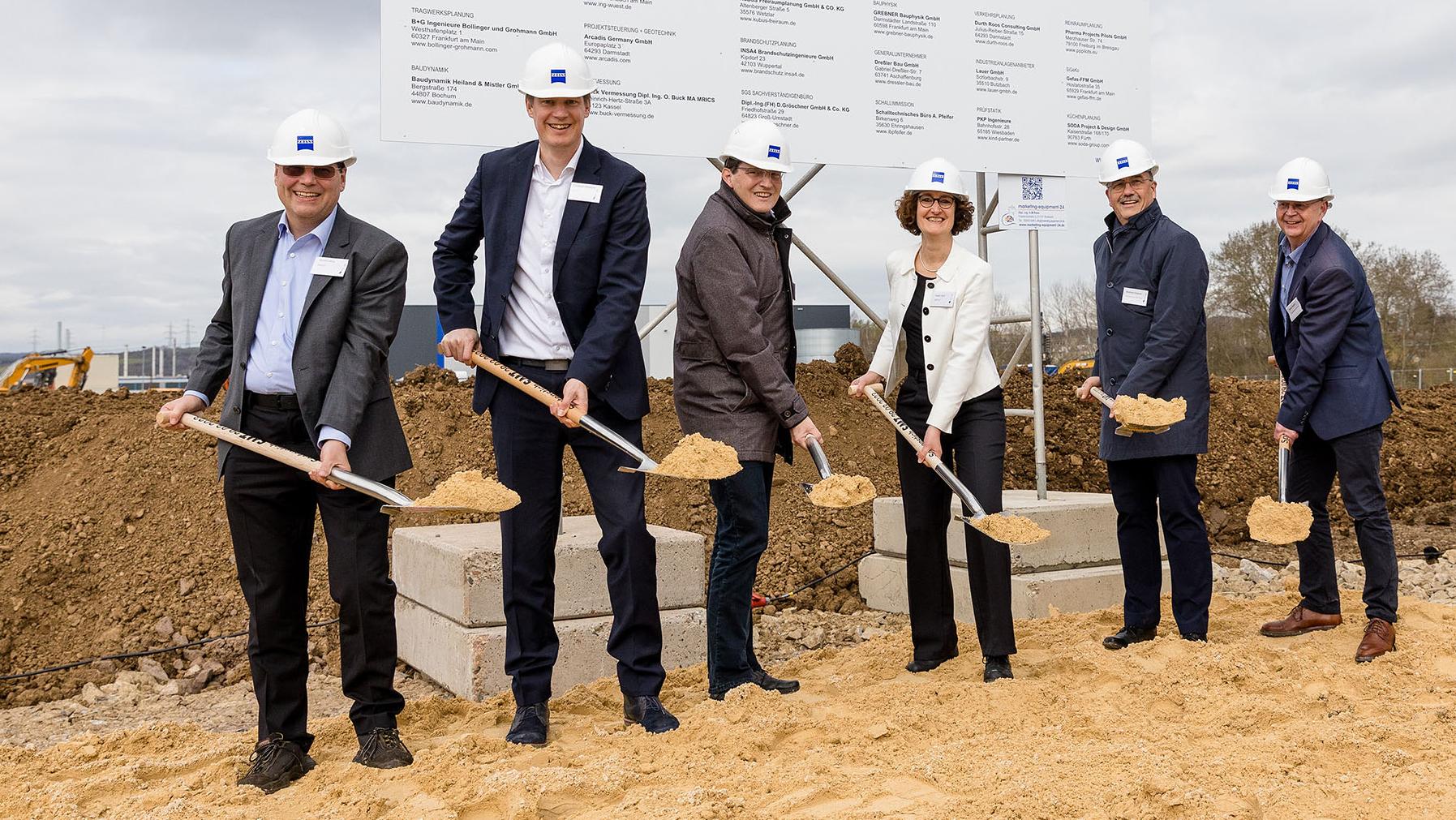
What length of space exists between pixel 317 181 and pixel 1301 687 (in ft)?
12.4

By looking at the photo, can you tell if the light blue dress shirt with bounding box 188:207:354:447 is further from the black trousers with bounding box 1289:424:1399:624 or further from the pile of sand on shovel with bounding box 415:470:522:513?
the black trousers with bounding box 1289:424:1399:624

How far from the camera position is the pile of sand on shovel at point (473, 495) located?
11.3 feet

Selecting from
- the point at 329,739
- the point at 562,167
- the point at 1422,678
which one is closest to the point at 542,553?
the point at 329,739

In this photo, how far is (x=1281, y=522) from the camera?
482 cm

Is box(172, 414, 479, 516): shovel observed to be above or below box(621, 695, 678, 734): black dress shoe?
above

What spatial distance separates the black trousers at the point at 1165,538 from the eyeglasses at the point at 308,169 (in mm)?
3337

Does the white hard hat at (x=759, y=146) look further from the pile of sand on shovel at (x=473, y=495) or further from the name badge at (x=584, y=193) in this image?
the pile of sand on shovel at (x=473, y=495)

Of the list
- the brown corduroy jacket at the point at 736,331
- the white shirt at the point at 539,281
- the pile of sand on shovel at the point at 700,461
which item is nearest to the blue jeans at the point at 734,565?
the brown corduroy jacket at the point at 736,331

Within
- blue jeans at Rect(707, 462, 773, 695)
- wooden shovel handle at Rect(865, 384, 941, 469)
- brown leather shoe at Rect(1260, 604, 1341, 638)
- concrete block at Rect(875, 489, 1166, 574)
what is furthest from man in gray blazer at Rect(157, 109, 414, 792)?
brown leather shoe at Rect(1260, 604, 1341, 638)

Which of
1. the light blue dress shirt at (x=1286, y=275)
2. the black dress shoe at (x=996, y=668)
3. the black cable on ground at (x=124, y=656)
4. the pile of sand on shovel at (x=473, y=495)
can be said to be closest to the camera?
the pile of sand on shovel at (x=473, y=495)

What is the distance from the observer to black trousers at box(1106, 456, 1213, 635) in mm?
4875

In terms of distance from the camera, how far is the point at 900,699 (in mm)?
4234

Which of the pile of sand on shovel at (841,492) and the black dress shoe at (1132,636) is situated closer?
the pile of sand on shovel at (841,492)

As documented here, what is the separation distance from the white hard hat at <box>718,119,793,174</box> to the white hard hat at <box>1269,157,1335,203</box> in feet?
7.80
